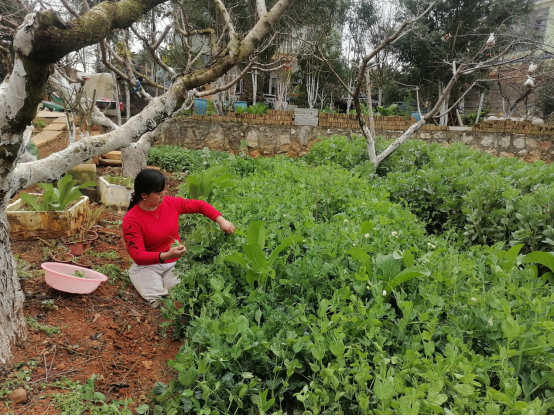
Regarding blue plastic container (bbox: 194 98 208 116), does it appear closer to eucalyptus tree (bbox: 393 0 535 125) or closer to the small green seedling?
eucalyptus tree (bbox: 393 0 535 125)

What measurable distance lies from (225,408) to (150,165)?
765 cm

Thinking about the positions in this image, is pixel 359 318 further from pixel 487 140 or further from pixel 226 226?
pixel 487 140

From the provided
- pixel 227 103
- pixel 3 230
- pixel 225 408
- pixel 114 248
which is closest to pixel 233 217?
pixel 114 248

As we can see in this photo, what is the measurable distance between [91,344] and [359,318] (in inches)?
61.8

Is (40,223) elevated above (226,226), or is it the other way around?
(226,226)

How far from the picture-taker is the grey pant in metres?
3.35

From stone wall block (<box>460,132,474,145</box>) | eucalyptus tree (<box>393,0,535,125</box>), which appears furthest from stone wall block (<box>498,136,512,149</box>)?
eucalyptus tree (<box>393,0,535,125</box>)

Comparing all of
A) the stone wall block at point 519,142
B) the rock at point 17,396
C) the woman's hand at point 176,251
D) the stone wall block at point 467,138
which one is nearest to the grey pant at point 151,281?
the woman's hand at point 176,251

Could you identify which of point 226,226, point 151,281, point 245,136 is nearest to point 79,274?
point 151,281

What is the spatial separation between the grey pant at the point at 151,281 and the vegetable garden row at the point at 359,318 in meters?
0.34

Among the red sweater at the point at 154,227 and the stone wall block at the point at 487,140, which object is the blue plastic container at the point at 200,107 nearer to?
the stone wall block at the point at 487,140

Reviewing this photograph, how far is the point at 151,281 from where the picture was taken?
134 inches

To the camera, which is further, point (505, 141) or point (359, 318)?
point (505, 141)

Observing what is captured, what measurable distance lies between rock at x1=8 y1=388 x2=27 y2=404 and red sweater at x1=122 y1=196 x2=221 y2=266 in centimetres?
147
